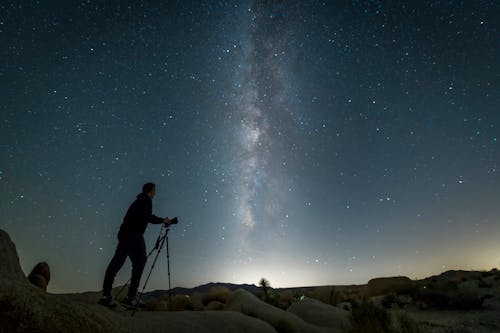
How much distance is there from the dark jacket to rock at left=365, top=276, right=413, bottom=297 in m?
16.0

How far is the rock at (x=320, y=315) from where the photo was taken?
7249 mm

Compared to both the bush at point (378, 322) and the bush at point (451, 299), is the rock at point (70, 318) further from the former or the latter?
the bush at point (451, 299)

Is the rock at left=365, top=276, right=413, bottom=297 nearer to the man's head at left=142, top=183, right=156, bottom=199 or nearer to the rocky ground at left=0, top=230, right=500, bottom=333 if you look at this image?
the rocky ground at left=0, top=230, right=500, bottom=333

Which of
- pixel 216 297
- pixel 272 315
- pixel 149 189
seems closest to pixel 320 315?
pixel 272 315

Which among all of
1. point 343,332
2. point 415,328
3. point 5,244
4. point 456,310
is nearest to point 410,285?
point 456,310

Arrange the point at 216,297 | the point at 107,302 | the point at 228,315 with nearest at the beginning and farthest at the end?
the point at 107,302 < the point at 228,315 < the point at 216,297

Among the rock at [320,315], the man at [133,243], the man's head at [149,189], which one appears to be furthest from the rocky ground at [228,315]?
the man's head at [149,189]

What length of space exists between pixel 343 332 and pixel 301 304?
328 centimetres

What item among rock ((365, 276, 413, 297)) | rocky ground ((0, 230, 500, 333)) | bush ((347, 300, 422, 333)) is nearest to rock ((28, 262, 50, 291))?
rocky ground ((0, 230, 500, 333))

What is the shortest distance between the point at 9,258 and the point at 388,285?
60.7 feet

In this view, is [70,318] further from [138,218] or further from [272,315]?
[272,315]

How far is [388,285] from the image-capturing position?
60.0 feet

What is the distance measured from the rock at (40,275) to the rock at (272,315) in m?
6.79

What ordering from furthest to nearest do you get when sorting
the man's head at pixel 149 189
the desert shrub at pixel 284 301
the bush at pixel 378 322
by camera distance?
the desert shrub at pixel 284 301 < the man's head at pixel 149 189 < the bush at pixel 378 322
